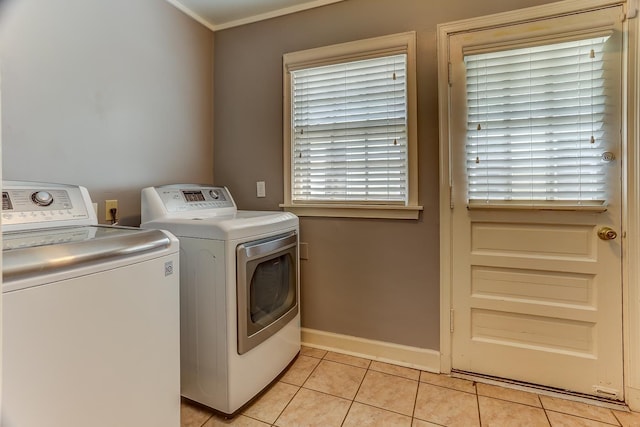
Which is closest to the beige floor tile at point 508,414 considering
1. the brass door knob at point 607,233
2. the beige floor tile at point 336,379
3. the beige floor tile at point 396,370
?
the beige floor tile at point 396,370

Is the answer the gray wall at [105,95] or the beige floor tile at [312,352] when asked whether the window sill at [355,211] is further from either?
the beige floor tile at [312,352]

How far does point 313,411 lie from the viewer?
1.62 metres

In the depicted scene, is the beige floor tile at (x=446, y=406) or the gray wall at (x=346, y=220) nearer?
the beige floor tile at (x=446, y=406)

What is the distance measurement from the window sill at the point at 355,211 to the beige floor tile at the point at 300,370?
2.94ft

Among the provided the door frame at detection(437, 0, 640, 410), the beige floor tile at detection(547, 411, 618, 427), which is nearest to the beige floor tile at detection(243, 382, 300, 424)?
the beige floor tile at detection(547, 411, 618, 427)

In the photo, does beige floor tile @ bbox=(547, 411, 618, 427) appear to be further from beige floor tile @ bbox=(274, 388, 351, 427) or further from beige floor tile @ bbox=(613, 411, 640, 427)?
beige floor tile @ bbox=(274, 388, 351, 427)

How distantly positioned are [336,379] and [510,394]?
0.90 metres

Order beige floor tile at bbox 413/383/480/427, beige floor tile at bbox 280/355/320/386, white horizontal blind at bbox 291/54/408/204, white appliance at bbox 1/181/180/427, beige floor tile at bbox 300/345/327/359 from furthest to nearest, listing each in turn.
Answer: beige floor tile at bbox 300/345/327/359 < white horizontal blind at bbox 291/54/408/204 < beige floor tile at bbox 280/355/320/386 < beige floor tile at bbox 413/383/480/427 < white appliance at bbox 1/181/180/427

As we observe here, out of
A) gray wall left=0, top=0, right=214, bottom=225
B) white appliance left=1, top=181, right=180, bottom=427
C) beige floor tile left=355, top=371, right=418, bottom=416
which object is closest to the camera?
white appliance left=1, top=181, right=180, bottom=427

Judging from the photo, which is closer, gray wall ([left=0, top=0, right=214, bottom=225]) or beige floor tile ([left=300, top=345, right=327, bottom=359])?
gray wall ([left=0, top=0, right=214, bottom=225])

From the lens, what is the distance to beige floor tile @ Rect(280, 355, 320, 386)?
1.87m

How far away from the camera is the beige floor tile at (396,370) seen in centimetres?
191

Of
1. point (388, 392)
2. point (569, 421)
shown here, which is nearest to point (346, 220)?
point (388, 392)

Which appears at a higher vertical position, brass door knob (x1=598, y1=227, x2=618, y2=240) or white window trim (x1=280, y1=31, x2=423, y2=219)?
white window trim (x1=280, y1=31, x2=423, y2=219)
